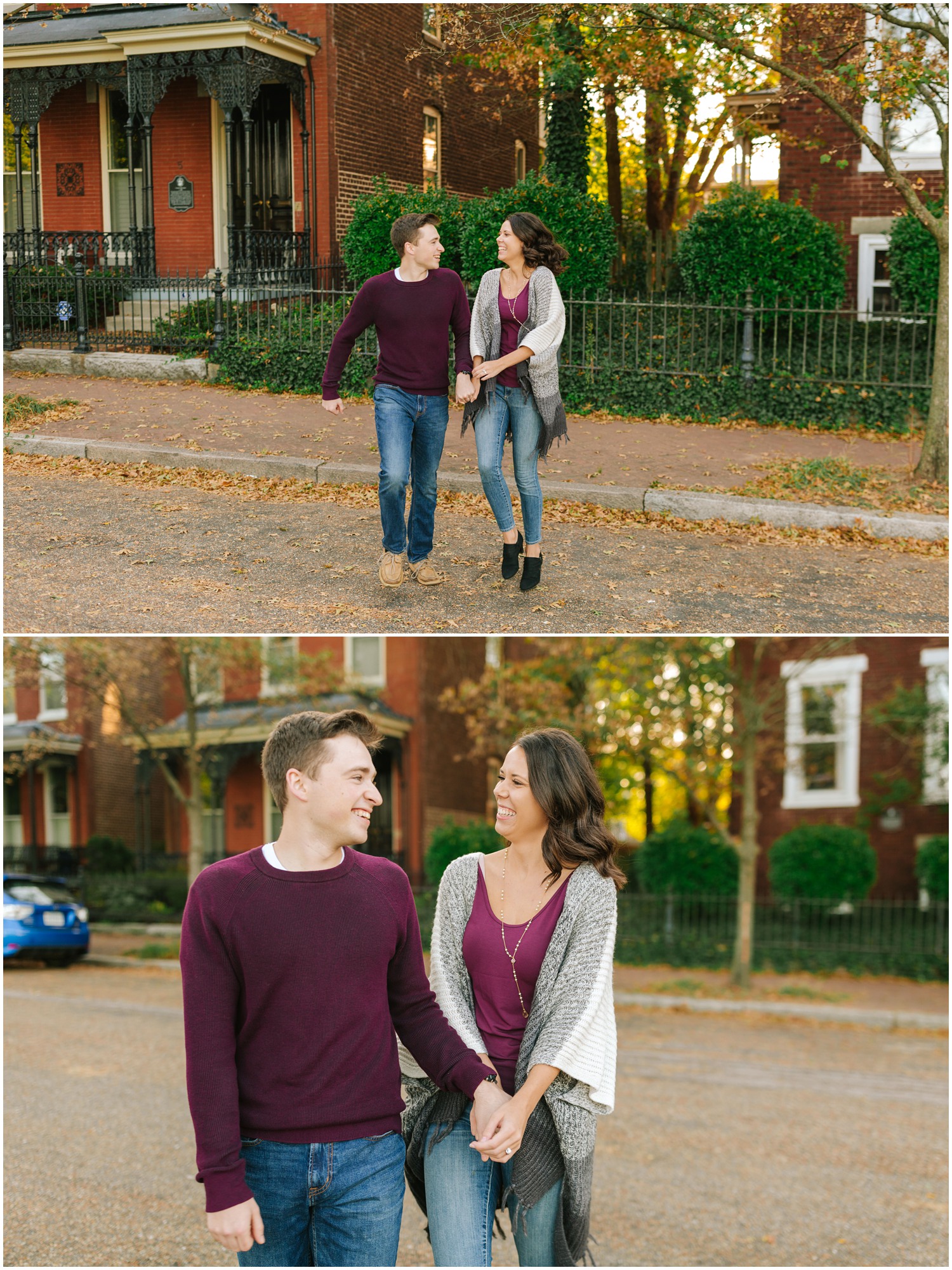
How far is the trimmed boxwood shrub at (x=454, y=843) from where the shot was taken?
54.5 feet

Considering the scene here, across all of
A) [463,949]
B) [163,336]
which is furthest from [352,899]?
[163,336]

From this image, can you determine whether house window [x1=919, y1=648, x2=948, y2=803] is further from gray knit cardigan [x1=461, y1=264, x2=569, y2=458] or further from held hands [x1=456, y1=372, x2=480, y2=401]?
held hands [x1=456, y1=372, x2=480, y2=401]

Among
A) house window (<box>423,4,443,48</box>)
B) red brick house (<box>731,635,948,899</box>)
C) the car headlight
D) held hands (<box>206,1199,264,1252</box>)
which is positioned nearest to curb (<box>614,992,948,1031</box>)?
red brick house (<box>731,635,948,899</box>)

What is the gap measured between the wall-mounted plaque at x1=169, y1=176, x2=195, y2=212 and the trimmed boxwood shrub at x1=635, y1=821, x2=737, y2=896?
1384cm

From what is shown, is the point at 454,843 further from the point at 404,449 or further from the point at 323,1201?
the point at 323,1201

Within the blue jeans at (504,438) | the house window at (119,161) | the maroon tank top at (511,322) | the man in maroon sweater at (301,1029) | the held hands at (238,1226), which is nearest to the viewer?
the held hands at (238,1226)

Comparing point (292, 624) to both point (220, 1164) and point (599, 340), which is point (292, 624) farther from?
point (599, 340)

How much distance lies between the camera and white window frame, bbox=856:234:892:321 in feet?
56.2

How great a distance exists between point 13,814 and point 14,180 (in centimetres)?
1332

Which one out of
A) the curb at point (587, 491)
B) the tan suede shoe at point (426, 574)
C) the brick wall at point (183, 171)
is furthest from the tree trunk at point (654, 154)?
the tan suede shoe at point (426, 574)

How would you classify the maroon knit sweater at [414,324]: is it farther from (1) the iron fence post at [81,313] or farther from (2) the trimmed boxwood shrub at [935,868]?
(2) the trimmed boxwood shrub at [935,868]

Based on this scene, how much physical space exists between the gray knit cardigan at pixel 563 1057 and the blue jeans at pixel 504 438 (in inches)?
160

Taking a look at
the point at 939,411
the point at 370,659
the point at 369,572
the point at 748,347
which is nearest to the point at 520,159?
the point at 370,659

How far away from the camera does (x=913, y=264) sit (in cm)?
1430
